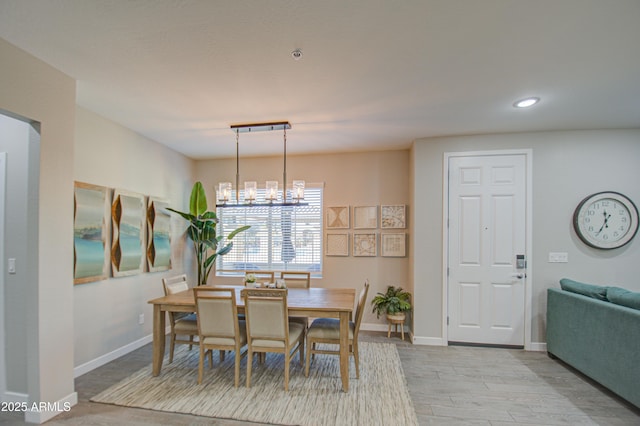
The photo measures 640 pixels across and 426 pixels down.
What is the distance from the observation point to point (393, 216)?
466cm

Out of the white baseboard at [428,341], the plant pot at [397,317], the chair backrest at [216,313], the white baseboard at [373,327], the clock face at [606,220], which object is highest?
the clock face at [606,220]

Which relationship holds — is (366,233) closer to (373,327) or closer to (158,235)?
(373,327)

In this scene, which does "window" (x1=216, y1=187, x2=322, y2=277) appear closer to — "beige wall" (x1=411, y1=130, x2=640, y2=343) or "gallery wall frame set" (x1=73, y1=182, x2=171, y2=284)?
"gallery wall frame set" (x1=73, y1=182, x2=171, y2=284)

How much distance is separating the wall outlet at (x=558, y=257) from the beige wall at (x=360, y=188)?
5.71ft

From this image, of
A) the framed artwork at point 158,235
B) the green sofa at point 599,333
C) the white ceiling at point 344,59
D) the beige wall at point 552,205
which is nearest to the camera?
the white ceiling at point 344,59

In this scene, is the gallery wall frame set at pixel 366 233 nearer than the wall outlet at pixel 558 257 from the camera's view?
No

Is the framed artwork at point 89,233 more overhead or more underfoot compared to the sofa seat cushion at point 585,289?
more overhead

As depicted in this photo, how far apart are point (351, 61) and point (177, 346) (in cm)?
391

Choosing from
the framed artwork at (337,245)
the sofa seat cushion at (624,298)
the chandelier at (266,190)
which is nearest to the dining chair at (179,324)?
the chandelier at (266,190)

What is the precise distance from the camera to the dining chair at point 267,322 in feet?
8.93

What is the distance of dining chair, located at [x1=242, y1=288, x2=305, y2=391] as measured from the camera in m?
2.72

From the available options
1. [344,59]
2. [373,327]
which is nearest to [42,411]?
[344,59]

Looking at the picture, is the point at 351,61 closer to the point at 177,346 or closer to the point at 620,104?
the point at 620,104

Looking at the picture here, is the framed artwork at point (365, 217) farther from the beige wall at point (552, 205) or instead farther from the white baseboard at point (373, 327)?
the white baseboard at point (373, 327)
